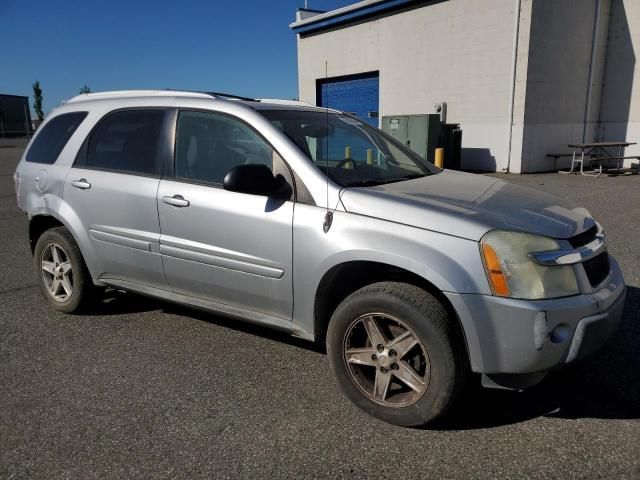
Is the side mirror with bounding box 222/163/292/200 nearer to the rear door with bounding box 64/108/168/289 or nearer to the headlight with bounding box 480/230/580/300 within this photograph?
the rear door with bounding box 64/108/168/289

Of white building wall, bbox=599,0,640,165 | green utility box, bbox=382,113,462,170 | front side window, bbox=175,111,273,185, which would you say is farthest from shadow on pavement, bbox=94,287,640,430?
white building wall, bbox=599,0,640,165

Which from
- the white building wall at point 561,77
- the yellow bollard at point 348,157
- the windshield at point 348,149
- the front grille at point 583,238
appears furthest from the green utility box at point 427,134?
the front grille at point 583,238

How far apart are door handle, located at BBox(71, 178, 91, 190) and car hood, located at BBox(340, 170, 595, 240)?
2.17 m

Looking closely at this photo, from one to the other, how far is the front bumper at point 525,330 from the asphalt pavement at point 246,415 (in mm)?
456

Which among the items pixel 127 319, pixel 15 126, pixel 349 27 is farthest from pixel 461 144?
pixel 15 126

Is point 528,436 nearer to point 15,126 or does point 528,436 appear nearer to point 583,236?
point 583,236

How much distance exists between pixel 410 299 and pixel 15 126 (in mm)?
65779

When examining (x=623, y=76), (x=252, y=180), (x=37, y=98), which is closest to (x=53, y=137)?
A: (x=252, y=180)

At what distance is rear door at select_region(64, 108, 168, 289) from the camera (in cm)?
363

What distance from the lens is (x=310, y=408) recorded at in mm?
2951

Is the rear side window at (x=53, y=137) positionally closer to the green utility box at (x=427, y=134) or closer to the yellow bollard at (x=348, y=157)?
the yellow bollard at (x=348, y=157)

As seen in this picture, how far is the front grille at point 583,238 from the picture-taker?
8.77 feet

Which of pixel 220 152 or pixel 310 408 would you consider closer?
pixel 310 408

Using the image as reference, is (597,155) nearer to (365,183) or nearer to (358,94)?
(358,94)
